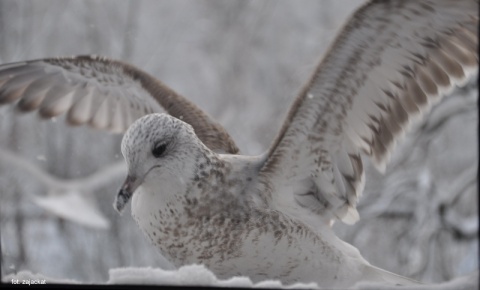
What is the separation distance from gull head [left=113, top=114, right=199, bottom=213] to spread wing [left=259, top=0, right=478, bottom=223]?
0.16 metres

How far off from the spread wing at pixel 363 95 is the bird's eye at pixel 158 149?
0.65 ft

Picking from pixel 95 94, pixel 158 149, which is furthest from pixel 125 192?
pixel 95 94

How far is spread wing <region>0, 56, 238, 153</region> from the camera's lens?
1.64m

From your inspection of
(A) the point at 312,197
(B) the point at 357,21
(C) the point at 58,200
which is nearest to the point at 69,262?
(C) the point at 58,200

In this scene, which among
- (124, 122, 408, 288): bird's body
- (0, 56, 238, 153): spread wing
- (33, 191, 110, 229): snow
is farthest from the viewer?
(33, 191, 110, 229): snow

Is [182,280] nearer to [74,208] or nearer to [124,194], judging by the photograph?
[124,194]

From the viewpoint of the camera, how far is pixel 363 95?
137 centimetres

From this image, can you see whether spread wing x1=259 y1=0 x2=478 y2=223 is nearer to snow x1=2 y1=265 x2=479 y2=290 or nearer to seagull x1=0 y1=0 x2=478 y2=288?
seagull x1=0 y1=0 x2=478 y2=288

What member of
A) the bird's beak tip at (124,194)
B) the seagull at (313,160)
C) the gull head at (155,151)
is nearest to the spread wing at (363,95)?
the seagull at (313,160)

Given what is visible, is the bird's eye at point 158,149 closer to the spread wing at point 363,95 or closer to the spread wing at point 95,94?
the spread wing at point 363,95

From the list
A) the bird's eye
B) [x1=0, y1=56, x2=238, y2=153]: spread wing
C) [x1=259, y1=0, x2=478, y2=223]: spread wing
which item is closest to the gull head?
the bird's eye

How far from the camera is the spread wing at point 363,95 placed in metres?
1.31

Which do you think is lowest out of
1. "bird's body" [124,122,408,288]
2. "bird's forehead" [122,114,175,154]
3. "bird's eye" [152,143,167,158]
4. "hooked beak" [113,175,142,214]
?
"bird's body" [124,122,408,288]

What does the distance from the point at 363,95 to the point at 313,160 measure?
15 centimetres
